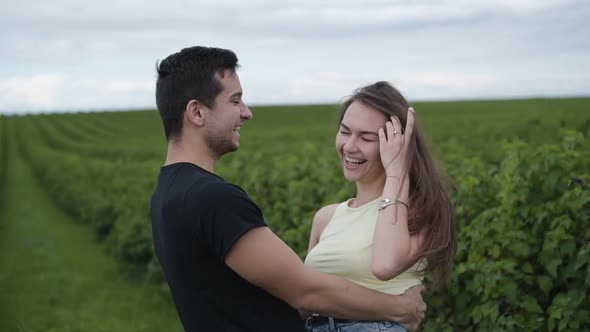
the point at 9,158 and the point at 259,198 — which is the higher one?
the point at 259,198

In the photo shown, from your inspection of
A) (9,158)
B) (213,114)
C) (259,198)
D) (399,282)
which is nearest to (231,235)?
(213,114)

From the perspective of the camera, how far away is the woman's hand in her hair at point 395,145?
3059mm

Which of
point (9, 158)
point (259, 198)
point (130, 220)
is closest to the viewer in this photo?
point (259, 198)

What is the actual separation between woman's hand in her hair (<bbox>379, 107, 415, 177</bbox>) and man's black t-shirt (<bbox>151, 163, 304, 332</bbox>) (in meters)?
0.67

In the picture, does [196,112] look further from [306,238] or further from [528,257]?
[306,238]

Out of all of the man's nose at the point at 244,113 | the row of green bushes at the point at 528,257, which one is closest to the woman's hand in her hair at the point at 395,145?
the man's nose at the point at 244,113

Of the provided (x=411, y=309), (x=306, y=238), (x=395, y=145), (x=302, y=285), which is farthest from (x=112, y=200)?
(x=302, y=285)

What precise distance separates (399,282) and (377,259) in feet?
0.79

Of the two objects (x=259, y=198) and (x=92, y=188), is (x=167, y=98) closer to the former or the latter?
(x=259, y=198)

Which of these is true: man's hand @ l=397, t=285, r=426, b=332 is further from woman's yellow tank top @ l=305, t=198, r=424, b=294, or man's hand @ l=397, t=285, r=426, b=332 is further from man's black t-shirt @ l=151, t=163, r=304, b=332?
man's black t-shirt @ l=151, t=163, r=304, b=332

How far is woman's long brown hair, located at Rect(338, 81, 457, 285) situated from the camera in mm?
3027

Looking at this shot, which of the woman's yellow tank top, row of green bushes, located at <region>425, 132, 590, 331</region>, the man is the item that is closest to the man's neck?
the man

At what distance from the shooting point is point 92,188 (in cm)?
1908

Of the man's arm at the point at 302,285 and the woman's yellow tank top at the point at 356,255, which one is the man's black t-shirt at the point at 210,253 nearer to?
the man's arm at the point at 302,285
